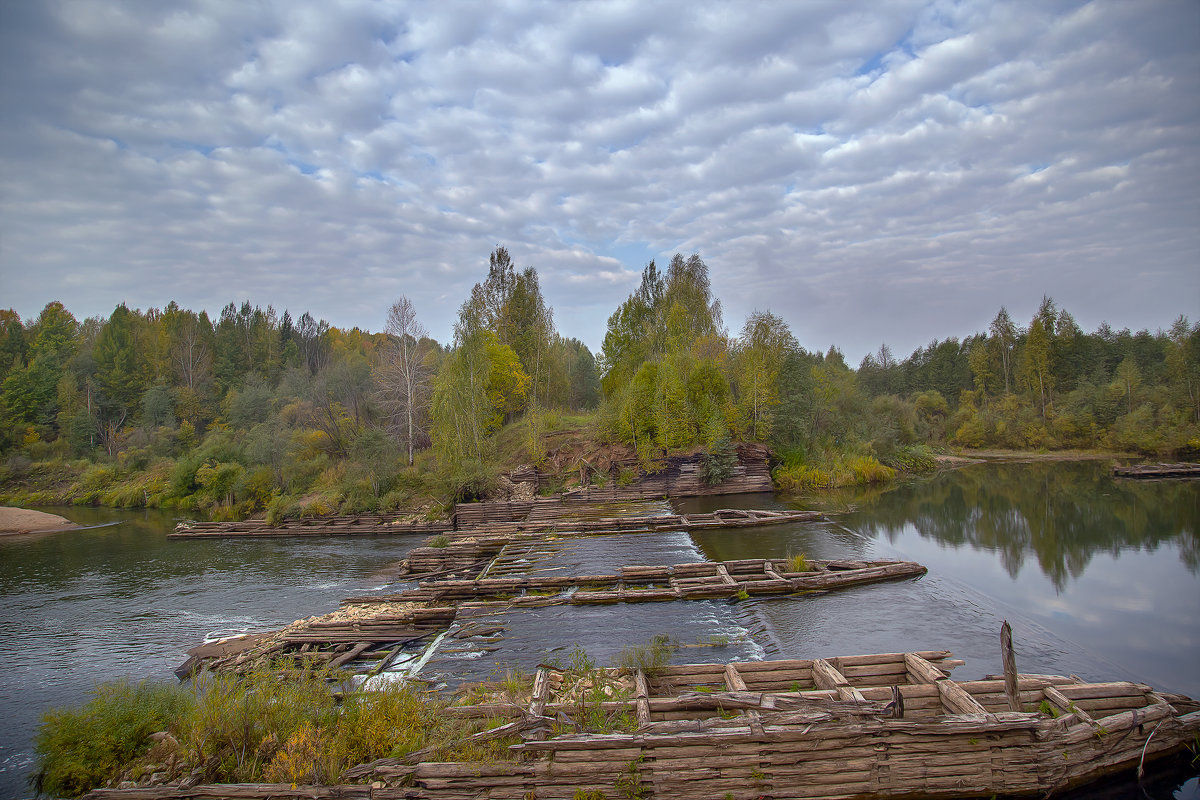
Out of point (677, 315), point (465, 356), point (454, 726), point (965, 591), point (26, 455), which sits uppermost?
point (677, 315)

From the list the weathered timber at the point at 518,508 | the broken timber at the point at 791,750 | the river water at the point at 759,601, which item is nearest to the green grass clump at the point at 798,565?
the river water at the point at 759,601

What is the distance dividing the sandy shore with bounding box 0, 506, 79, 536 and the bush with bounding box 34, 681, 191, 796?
41.3 metres

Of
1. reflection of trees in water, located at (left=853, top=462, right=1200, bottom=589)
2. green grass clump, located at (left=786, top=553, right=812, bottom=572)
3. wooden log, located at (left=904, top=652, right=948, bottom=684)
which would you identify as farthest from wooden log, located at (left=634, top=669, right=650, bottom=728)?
reflection of trees in water, located at (left=853, top=462, right=1200, bottom=589)

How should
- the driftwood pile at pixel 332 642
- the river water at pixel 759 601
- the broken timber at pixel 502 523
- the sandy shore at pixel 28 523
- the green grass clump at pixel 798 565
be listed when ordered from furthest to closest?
the sandy shore at pixel 28 523, the broken timber at pixel 502 523, the green grass clump at pixel 798 565, the driftwood pile at pixel 332 642, the river water at pixel 759 601

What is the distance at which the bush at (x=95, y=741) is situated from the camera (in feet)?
29.9

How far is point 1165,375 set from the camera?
185ft

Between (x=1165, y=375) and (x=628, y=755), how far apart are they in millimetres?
74612

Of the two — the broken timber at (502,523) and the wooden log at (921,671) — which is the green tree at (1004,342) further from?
the wooden log at (921,671)

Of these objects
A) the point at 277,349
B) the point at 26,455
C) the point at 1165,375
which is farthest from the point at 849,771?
the point at 277,349

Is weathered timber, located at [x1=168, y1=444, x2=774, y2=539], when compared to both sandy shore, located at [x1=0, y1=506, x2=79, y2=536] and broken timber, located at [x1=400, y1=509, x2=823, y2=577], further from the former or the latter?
sandy shore, located at [x1=0, y1=506, x2=79, y2=536]

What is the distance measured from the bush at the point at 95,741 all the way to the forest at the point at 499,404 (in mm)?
25917

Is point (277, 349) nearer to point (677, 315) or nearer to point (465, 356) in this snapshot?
point (465, 356)

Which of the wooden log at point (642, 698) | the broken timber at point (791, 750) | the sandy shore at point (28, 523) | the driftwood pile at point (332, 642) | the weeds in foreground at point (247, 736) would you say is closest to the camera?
the broken timber at point (791, 750)

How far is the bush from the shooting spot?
359 inches
